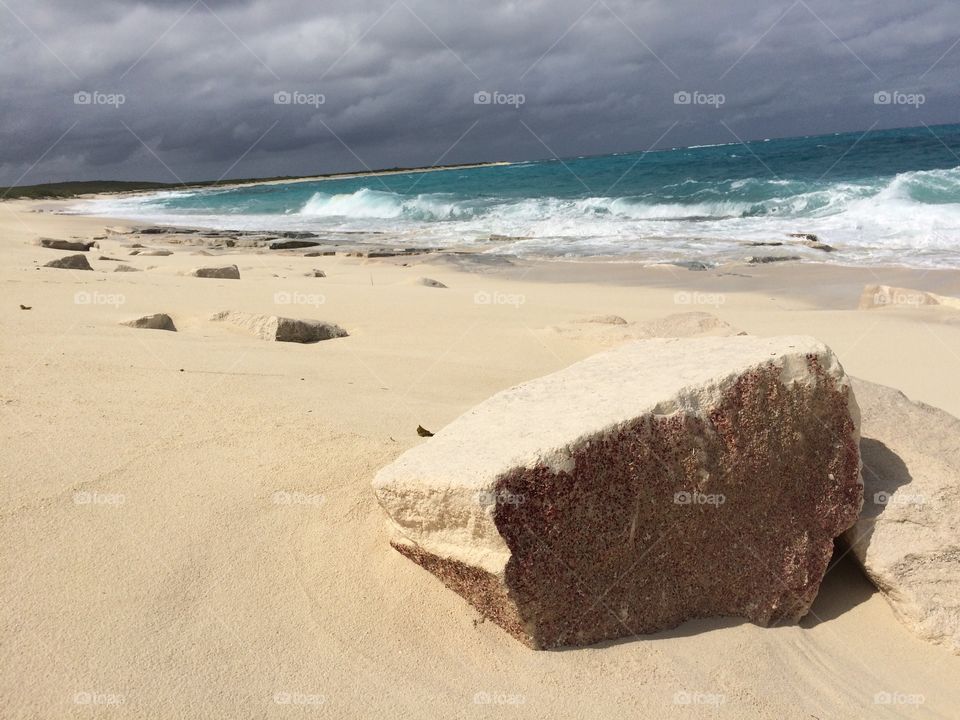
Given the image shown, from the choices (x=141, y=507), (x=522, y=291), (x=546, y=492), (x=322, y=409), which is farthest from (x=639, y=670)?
(x=522, y=291)

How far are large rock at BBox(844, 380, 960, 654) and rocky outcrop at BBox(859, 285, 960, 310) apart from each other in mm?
5567

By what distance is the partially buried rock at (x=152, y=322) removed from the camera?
5168 mm

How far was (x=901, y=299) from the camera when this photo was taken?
8266mm

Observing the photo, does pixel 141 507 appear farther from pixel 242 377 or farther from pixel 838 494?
pixel 838 494

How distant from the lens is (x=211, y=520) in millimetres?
2588

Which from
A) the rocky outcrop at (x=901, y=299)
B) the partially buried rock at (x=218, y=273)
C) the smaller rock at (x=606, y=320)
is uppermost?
the partially buried rock at (x=218, y=273)

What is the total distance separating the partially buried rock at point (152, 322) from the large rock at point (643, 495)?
3.25m

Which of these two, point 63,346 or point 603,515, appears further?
point 63,346

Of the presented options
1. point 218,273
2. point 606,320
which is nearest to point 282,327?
point 606,320

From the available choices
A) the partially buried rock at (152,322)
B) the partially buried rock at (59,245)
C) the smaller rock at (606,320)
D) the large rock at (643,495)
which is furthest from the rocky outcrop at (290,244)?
the large rock at (643,495)

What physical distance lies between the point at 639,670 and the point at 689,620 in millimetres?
316

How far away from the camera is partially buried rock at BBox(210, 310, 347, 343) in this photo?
18.0ft

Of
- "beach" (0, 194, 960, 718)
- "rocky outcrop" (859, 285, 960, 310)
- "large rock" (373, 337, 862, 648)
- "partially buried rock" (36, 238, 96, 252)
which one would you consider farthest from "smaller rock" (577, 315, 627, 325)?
"partially buried rock" (36, 238, 96, 252)

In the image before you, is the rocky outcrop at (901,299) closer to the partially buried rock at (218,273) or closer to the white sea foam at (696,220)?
the white sea foam at (696,220)
